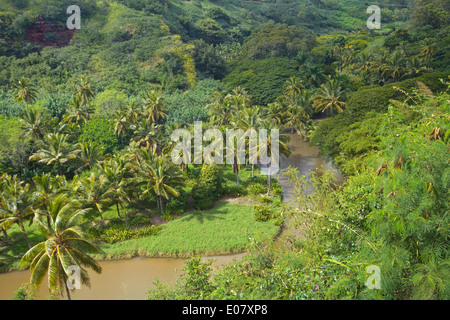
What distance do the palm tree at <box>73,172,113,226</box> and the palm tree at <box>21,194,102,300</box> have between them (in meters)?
7.10

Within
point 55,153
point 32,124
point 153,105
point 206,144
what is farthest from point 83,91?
point 206,144

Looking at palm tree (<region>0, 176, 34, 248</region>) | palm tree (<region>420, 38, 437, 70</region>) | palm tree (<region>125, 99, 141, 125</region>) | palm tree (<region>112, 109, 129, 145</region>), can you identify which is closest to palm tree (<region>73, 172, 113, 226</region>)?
palm tree (<region>0, 176, 34, 248</region>)

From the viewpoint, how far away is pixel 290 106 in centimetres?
4434

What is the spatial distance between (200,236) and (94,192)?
26.0 ft

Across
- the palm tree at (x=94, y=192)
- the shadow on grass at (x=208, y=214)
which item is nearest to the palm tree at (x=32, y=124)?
the palm tree at (x=94, y=192)

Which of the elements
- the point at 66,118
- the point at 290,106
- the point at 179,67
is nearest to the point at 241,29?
the point at 179,67

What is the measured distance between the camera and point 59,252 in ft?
42.2

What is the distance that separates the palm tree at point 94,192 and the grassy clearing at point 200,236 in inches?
120

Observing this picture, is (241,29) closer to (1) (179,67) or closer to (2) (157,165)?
(1) (179,67)

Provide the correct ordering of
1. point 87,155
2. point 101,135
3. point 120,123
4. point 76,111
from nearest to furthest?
point 87,155 < point 101,135 < point 120,123 < point 76,111

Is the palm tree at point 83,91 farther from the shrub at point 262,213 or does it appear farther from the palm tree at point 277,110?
the shrub at point 262,213

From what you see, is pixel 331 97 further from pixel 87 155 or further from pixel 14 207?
pixel 14 207

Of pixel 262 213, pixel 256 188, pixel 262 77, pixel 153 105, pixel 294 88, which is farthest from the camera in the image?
pixel 262 77
